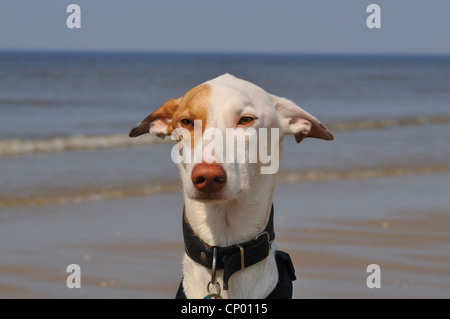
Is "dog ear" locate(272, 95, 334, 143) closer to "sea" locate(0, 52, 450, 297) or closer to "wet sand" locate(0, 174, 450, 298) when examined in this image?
"wet sand" locate(0, 174, 450, 298)

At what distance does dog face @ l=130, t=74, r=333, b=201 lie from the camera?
10.1 ft

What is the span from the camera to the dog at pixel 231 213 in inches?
130

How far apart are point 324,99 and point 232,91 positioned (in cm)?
2573

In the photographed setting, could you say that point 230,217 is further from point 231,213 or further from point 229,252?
point 229,252

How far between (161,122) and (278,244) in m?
3.70

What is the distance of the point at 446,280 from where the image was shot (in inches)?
246

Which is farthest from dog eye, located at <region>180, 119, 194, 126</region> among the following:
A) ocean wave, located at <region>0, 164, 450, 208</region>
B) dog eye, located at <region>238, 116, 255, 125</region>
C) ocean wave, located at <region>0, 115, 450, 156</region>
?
ocean wave, located at <region>0, 115, 450, 156</region>

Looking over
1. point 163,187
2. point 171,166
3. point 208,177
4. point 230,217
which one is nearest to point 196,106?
point 208,177

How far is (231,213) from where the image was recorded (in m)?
3.42

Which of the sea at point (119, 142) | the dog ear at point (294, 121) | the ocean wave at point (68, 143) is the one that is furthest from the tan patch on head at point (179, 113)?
the ocean wave at point (68, 143)

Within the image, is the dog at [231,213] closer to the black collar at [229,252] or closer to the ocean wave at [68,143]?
the black collar at [229,252]

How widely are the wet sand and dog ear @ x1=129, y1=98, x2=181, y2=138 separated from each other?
244cm

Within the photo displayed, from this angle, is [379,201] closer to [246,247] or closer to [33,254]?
[33,254]

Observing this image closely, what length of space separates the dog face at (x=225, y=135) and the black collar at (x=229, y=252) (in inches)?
11.0
